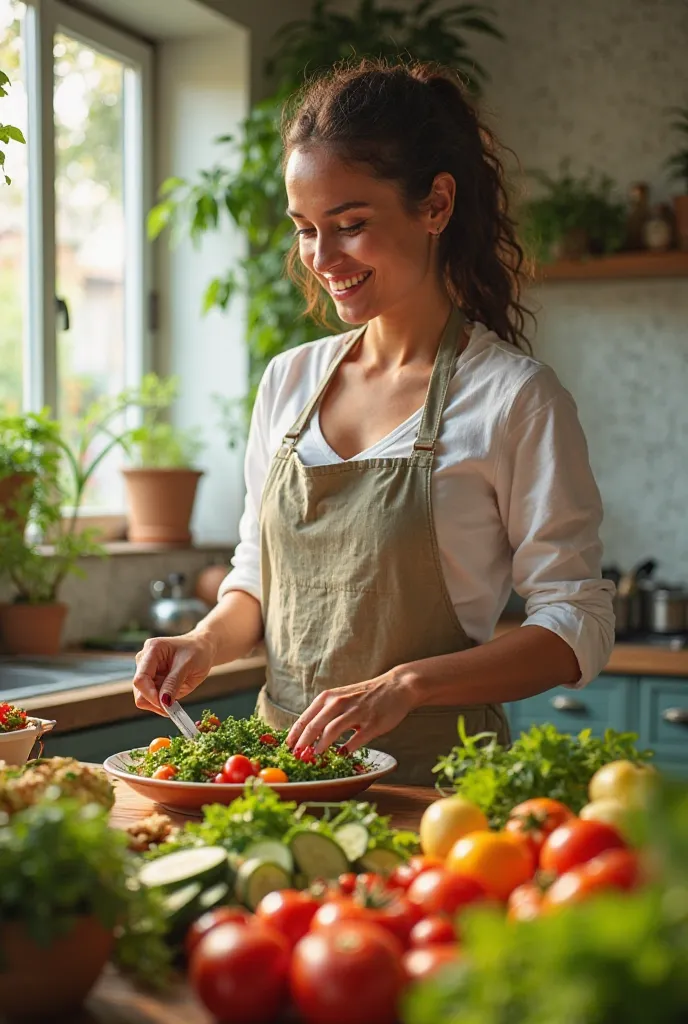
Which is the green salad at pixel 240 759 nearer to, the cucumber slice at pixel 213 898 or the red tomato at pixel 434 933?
the cucumber slice at pixel 213 898

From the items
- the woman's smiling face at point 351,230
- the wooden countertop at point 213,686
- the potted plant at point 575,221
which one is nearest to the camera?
the woman's smiling face at point 351,230

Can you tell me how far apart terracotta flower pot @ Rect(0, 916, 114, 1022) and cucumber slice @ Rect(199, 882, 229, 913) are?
0.10m

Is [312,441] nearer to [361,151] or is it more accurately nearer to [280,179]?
[361,151]

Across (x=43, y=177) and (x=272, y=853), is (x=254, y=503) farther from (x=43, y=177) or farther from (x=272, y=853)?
(x=43, y=177)

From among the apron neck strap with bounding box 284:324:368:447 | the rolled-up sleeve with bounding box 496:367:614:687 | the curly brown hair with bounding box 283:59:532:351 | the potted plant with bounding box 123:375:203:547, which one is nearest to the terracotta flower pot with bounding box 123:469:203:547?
the potted plant with bounding box 123:375:203:547

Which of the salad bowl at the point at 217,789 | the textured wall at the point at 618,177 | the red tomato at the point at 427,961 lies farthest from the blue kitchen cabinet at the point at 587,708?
the red tomato at the point at 427,961

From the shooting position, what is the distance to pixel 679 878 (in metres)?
0.59

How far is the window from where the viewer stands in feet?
10.9

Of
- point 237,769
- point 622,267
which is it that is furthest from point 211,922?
point 622,267

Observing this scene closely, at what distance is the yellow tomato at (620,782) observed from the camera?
1.05 metres

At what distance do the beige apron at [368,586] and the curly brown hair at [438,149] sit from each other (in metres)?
0.09

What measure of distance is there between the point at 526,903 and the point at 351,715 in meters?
0.62

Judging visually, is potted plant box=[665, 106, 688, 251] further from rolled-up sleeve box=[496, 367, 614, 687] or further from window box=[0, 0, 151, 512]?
Answer: rolled-up sleeve box=[496, 367, 614, 687]

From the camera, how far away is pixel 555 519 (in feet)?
5.55
